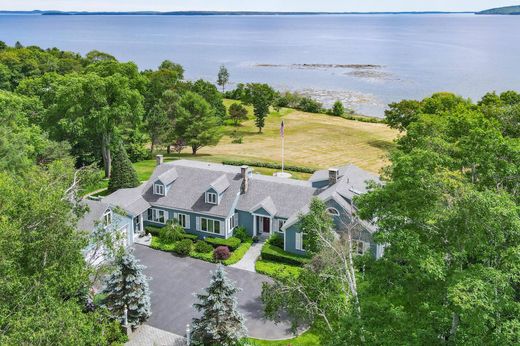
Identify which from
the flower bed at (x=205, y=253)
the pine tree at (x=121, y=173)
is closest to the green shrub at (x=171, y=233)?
the flower bed at (x=205, y=253)

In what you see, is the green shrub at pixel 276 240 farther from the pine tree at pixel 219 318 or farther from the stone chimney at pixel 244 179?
the pine tree at pixel 219 318

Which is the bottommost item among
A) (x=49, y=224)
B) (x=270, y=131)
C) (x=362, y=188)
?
(x=270, y=131)

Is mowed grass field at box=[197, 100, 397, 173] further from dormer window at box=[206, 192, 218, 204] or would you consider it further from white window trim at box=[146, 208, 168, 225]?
dormer window at box=[206, 192, 218, 204]

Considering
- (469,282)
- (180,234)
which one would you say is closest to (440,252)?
(469,282)

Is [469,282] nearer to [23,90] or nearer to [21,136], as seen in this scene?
[21,136]

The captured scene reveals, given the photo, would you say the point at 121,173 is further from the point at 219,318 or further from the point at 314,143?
the point at 314,143

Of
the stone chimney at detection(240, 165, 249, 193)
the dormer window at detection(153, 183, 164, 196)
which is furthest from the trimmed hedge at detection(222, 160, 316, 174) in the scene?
the dormer window at detection(153, 183, 164, 196)
